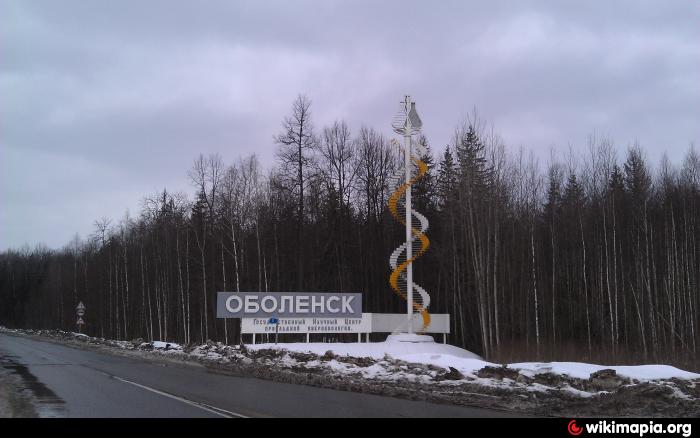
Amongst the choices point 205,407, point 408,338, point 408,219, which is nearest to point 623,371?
point 205,407

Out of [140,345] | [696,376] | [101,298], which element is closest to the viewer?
[696,376]

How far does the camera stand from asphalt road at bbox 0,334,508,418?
35.6 ft

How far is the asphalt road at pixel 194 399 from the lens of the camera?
1086cm

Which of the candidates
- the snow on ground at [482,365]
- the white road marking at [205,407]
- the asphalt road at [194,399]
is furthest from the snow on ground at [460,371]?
the white road marking at [205,407]

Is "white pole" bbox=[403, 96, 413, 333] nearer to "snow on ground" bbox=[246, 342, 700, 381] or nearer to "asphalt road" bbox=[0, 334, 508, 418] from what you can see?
"snow on ground" bbox=[246, 342, 700, 381]

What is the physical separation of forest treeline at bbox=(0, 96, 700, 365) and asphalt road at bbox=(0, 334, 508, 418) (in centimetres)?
2139

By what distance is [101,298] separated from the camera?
262 feet

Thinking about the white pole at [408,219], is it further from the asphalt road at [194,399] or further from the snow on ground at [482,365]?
the asphalt road at [194,399]

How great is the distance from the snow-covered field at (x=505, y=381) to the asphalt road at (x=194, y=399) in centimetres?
151

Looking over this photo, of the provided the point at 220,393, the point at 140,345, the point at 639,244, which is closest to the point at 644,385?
the point at 220,393

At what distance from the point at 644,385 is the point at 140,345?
106ft
